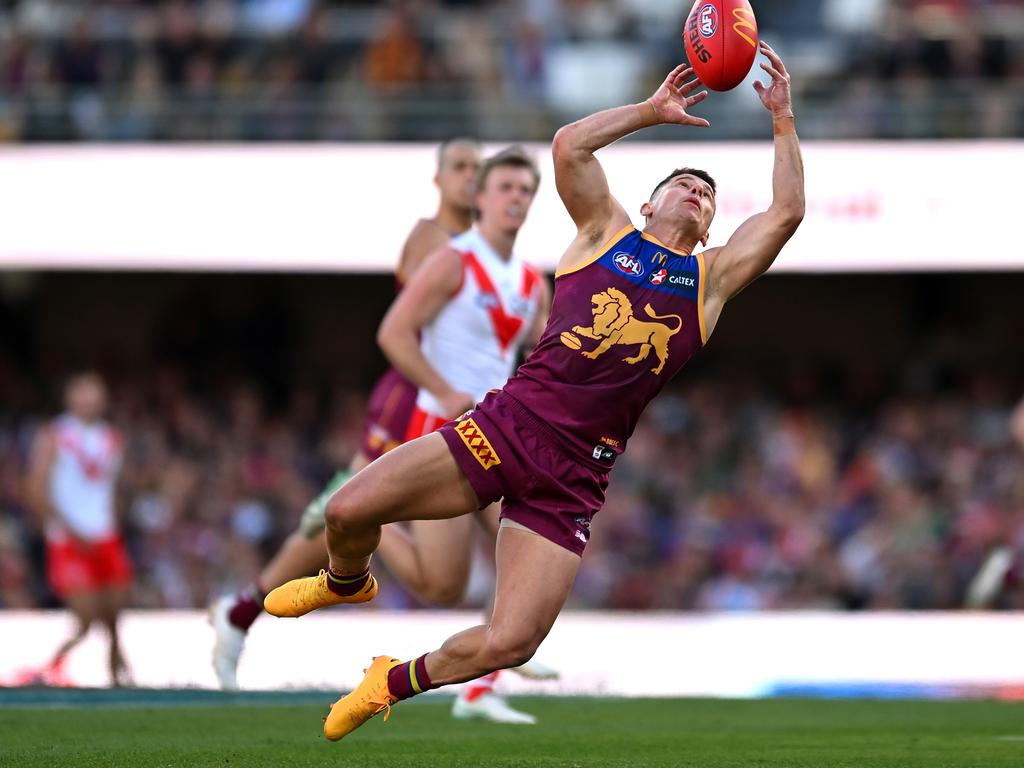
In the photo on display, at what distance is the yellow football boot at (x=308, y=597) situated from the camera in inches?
270

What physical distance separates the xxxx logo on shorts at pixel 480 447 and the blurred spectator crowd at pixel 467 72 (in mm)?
10394

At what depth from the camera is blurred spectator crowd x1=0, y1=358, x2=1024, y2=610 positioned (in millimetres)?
15469

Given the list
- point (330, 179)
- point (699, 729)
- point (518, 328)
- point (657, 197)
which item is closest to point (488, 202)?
point (518, 328)

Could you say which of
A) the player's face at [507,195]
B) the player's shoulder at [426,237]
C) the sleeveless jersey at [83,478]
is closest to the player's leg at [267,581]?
the player's shoulder at [426,237]

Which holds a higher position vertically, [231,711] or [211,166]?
[211,166]

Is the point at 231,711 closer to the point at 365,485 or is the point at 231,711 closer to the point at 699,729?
the point at 699,729

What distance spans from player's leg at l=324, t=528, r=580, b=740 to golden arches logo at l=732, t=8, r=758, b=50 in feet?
6.89

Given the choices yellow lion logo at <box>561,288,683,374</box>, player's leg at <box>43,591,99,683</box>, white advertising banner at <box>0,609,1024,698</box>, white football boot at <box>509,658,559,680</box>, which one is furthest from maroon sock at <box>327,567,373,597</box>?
white advertising banner at <box>0,609,1024,698</box>

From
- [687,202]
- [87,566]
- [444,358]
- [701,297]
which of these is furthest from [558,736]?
[87,566]

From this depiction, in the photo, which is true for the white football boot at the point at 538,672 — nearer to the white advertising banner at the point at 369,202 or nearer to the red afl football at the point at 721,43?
the red afl football at the point at 721,43

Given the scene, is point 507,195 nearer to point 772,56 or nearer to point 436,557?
point 436,557

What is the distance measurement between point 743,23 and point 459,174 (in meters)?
2.67

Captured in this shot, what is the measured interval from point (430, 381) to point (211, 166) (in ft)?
29.6

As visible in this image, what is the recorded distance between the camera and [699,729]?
8664mm
